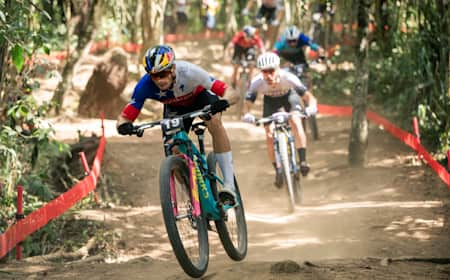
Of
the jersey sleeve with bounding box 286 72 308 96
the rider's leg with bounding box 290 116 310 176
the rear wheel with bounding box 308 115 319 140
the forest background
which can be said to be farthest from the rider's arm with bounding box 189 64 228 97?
the rear wheel with bounding box 308 115 319 140

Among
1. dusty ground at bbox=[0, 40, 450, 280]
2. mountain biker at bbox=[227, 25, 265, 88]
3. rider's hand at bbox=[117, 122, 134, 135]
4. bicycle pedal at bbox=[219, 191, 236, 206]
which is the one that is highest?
mountain biker at bbox=[227, 25, 265, 88]

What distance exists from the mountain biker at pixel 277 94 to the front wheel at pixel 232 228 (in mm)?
2400

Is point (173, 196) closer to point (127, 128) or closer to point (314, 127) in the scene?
point (127, 128)

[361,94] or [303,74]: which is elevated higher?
[303,74]

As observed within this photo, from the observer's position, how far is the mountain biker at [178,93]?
234 inches

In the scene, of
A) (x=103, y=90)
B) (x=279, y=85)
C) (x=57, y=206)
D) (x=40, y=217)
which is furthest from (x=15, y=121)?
(x=103, y=90)

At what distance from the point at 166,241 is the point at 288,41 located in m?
5.86

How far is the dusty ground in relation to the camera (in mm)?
6203

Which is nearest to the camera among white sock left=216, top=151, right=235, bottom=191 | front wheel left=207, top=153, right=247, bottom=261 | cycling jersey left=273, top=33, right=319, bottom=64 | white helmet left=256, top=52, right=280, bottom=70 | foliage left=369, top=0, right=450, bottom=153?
front wheel left=207, top=153, right=247, bottom=261

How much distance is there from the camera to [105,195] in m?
10.5

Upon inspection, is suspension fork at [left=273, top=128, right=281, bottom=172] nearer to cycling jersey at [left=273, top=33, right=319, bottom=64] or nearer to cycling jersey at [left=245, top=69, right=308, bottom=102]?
cycling jersey at [left=245, top=69, right=308, bottom=102]

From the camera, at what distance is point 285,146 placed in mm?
9664

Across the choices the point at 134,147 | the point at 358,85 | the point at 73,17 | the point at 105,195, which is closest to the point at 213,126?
the point at 105,195

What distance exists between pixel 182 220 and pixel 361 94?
6100 mm
